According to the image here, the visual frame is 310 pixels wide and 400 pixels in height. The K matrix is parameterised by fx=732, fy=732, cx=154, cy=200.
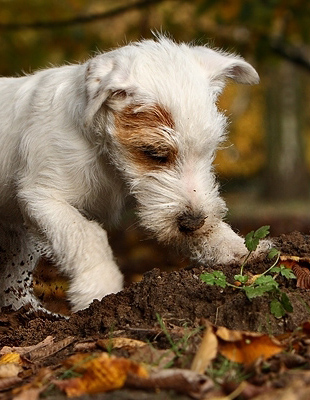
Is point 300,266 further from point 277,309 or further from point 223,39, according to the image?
point 223,39

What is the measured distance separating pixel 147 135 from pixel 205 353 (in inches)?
80.3

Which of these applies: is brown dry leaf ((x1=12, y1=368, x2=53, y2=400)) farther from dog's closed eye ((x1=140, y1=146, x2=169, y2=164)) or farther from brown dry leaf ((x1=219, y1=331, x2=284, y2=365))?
dog's closed eye ((x1=140, y1=146, x2=169, y2=164))

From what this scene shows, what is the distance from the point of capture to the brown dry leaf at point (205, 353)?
296 centimetres

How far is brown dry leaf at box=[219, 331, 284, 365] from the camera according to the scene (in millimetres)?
3131

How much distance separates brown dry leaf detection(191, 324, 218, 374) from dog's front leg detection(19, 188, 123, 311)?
5.30 ft

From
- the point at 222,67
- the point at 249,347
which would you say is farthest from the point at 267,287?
the point at 222,67

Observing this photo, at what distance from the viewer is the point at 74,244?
15.8ft

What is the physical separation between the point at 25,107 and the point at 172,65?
1.34 meters

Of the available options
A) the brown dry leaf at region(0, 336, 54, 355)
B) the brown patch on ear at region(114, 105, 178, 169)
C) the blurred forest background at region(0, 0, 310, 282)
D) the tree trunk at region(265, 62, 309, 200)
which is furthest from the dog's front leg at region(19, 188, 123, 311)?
the tree trunk at region(265, 62, 309, 200)

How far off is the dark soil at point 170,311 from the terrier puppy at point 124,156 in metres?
0.30

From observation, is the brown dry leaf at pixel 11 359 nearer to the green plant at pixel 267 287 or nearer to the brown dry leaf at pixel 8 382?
the brown dry leaf at pixel 8 382

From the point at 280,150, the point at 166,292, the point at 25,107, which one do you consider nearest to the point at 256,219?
the point at 280,150

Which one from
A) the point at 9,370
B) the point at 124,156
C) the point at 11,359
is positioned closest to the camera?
the point at 9,370

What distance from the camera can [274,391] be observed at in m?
2.63
